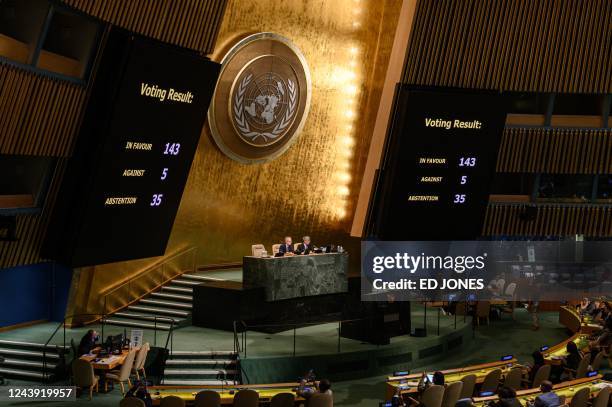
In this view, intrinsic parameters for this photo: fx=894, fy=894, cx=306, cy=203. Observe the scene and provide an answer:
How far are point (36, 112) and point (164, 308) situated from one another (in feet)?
20.3

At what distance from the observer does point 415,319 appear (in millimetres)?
20953

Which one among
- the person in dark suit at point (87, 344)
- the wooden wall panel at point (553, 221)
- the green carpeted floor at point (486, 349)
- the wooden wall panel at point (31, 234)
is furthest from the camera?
the wooden wall panel at point (553, 221)

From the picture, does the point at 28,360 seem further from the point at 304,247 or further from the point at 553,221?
the point at 553,221

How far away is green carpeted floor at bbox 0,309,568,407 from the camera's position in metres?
15.4

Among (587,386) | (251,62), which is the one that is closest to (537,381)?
(587,386)

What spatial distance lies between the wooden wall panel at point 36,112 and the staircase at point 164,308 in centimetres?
Result: 456

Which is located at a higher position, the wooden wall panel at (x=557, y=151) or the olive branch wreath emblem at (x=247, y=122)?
the wooden wall panel at (x=557, y=151)

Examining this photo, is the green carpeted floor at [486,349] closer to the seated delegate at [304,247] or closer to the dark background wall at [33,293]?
the dark background wall at [33,293]

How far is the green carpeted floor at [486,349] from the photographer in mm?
15383

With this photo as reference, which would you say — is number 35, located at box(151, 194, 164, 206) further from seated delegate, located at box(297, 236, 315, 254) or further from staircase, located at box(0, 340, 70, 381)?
seated delegate, located at box(297, 236, 315, 254)

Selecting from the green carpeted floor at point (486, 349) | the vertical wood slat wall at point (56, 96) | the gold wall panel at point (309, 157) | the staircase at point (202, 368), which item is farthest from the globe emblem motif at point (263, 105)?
the green carpeted floor at point (486, 349)

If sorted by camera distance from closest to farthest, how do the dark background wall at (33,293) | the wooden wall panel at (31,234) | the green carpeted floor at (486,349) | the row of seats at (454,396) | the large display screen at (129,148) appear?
the row of seats at (454,396)
the large display screen at (129,148)
the green carpeted floor at (486,349)
the wooden wall panel at (31,234)
the dark background wall at (33,293)

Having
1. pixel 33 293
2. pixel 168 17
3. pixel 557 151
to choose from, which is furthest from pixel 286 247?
pixel 557 151

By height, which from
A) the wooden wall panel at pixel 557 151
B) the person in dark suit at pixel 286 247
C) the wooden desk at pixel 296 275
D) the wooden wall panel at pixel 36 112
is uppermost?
the wooden wall panel at pixel 557 151
